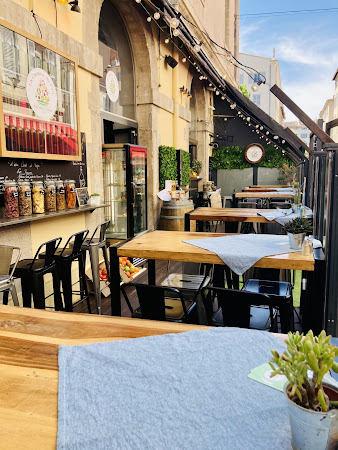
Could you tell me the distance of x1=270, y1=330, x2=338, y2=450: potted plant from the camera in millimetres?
691

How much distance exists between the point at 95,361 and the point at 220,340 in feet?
1.33

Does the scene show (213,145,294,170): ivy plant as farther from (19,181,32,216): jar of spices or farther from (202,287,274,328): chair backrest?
(202,287,274,328): chair backrest

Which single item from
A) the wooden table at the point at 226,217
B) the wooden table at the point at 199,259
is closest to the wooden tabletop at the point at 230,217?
the wooden table at the point at 226,217

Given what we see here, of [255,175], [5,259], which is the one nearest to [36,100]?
[5,259]

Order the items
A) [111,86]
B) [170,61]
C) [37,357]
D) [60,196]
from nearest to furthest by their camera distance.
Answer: [37,357]
[60,196]
[111,86]
[170,61]

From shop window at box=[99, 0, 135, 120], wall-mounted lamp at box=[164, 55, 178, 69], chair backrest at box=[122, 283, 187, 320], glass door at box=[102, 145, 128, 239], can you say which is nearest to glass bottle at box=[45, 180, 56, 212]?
chair backrest at box=[122, 283, 187, 320]

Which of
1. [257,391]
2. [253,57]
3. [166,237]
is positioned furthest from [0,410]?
[253,57]

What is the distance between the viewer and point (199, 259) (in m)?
2.72

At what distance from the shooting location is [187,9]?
902cm

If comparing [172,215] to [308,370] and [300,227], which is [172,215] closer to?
[300,227]

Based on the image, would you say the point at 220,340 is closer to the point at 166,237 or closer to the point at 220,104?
the point at 166,237

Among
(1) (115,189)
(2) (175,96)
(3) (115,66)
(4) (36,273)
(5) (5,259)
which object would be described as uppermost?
(3) (115,66)

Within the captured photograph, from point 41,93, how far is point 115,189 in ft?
8.75

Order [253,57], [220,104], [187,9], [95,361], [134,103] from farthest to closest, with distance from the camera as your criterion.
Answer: [253,57], [220,104], [187,9], [134,103], [95,361]
